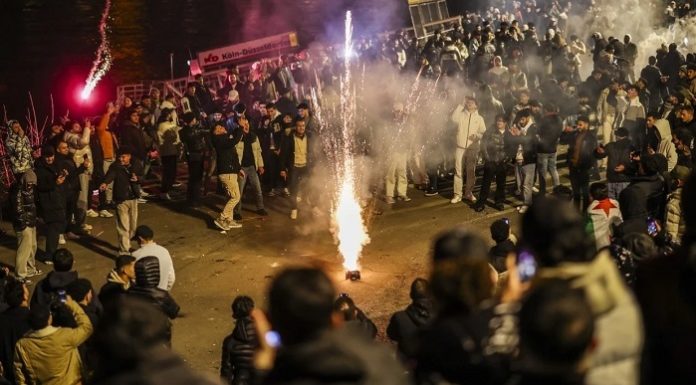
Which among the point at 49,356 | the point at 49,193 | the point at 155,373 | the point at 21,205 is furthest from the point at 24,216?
the point at 155,373

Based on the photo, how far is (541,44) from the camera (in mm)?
22469

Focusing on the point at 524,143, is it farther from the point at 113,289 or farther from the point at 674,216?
the point at 113,289

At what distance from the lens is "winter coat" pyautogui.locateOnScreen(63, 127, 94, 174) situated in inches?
565

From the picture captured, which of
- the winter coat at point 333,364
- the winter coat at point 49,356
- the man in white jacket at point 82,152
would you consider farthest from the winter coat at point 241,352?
the man in white jacket at point 82,152

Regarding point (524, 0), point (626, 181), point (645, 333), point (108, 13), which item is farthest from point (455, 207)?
point (108, 13)

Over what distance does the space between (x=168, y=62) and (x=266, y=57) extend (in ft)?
43.2

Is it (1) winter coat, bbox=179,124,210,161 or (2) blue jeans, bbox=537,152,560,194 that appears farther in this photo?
(1) winter coat, bbox=179,124,210,161

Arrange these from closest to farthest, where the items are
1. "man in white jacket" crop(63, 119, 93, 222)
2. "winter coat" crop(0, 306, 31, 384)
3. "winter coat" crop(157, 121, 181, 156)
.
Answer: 1. "winter coat" crop(0, 306, 31, 384)
2. "man in white jacket" crop(63, 119, 93, 222)
3. "winter coat" crop(157, 121, 181, 156)

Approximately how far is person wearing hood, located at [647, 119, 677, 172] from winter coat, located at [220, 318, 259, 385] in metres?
7.56

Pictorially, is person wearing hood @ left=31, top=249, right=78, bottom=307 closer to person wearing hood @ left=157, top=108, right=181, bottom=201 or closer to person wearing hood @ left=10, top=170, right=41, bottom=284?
person wearing hood @ left=10, top=170, right=41, bottom=284

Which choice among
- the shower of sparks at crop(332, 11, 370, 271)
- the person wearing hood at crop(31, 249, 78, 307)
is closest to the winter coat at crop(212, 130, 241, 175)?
the shower of sparks at crop(332, 11, 370, 271)

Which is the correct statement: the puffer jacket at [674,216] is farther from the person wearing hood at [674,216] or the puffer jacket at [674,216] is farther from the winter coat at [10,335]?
the winter coat at [10,335]

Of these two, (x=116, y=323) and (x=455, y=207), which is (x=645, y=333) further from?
(x=455, y=207)

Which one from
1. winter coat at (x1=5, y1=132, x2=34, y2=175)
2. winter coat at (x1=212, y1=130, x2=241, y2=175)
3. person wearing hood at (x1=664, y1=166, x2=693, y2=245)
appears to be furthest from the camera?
winter coat at (x1=212, y1=130, x2=241, y2=175)
